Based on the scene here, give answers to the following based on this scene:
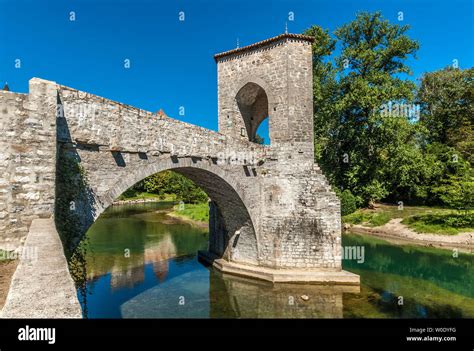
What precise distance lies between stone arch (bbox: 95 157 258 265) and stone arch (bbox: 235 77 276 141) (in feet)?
10.0

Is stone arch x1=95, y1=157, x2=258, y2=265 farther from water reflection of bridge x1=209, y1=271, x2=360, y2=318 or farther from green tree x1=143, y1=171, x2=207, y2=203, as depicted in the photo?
green tree x1=143, y1=171, x2=207, y2=203

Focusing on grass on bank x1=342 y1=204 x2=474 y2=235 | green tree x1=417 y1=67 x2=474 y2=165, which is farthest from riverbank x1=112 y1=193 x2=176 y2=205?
green tree x1=417 y1=67 x2=474 y2=165

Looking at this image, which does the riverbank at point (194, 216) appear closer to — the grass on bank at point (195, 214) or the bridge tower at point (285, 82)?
the grass on bank at point (195, 214)

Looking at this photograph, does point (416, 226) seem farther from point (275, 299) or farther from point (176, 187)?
point (176, 187)

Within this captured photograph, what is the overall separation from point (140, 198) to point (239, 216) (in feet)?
120

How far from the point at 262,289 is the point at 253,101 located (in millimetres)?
7477

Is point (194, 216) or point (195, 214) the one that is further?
point (195, 214)

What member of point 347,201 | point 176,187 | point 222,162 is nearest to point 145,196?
point 176,187

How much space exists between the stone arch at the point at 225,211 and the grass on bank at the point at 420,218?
457 inches

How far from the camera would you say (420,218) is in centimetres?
2033

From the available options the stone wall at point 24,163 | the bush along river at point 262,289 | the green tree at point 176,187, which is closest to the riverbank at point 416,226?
the bush along river at point 262,289

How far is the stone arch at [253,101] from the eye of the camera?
1200 centimetres

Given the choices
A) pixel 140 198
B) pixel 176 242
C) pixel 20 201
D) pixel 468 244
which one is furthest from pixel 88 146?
pixel 140 198
